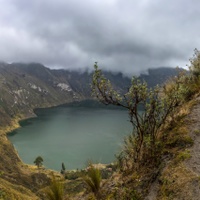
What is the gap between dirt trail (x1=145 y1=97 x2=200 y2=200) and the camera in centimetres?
559

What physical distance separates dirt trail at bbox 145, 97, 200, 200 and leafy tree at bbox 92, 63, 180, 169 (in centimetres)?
90

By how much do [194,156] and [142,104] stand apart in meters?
1.97

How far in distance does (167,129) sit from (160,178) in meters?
2.52

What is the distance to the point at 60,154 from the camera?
461 ft

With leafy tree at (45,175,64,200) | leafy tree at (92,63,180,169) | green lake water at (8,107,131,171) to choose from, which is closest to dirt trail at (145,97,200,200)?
leafy tree at (92,63,180,169)

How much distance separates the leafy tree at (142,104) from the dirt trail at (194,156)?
902mm

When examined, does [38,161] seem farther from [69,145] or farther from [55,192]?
[55,192]

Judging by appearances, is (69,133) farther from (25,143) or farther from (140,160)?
(140,160)

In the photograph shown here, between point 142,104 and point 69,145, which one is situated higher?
point 142,104

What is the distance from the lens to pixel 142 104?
24.6 feet

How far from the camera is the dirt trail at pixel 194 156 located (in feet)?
18.4

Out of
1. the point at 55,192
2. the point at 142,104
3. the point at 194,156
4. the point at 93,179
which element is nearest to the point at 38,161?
the point at 93,179

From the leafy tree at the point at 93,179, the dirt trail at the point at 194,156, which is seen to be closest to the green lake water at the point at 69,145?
the dirt trail at the point at 194,156

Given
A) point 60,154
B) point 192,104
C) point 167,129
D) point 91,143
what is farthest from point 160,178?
point 91,143
